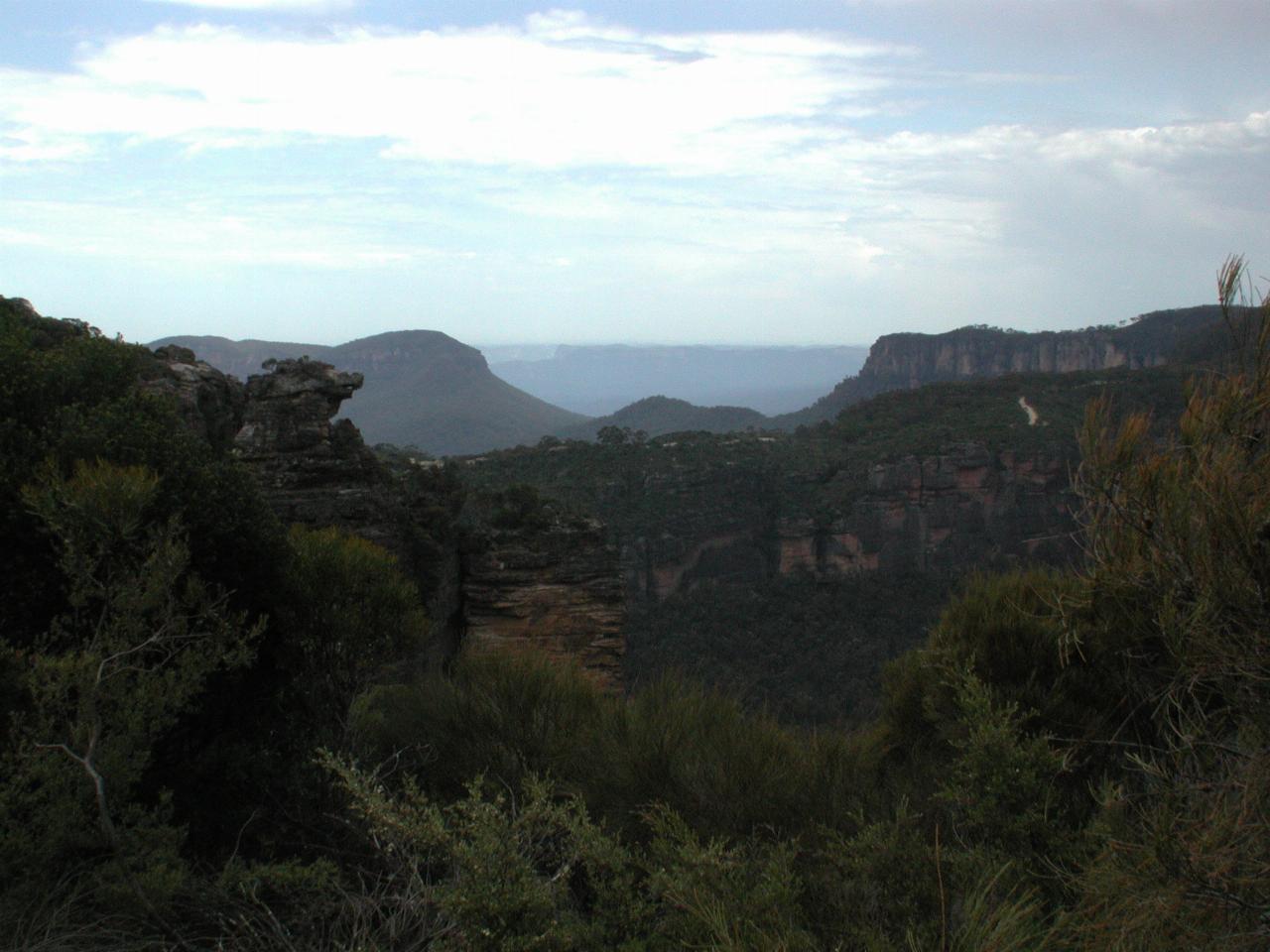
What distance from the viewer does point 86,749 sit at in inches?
156

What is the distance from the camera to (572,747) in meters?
6.11

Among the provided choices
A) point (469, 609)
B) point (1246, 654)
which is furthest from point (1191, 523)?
point (469, 609)

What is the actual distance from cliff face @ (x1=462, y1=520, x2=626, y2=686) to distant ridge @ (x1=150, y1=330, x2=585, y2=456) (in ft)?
179

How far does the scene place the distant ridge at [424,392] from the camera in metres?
71.2

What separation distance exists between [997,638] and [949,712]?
0.61 meters

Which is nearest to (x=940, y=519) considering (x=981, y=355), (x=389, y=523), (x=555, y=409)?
(x=389, y=523)

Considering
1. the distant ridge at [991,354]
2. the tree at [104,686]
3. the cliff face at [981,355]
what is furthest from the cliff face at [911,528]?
the tree at [104,686]

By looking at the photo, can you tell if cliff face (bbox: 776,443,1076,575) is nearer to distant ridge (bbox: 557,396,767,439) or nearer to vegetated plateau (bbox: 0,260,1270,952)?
distant ridge (bbox: 557,396,767,439)

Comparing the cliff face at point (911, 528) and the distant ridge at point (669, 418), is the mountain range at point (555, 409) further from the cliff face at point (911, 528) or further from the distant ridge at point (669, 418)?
the cliff face at point (911, 528)

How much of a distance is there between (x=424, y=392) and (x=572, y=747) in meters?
80.8

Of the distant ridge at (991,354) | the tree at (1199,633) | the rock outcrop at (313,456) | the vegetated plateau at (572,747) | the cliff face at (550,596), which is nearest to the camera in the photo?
the tree at (1199,633)

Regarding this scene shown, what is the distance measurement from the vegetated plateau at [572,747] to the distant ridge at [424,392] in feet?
200

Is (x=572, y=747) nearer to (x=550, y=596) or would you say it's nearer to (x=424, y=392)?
(x=550, y=596)

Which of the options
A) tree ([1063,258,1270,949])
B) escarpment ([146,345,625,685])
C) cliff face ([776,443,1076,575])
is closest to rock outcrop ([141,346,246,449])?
escarpment ([146,345,625,685])
